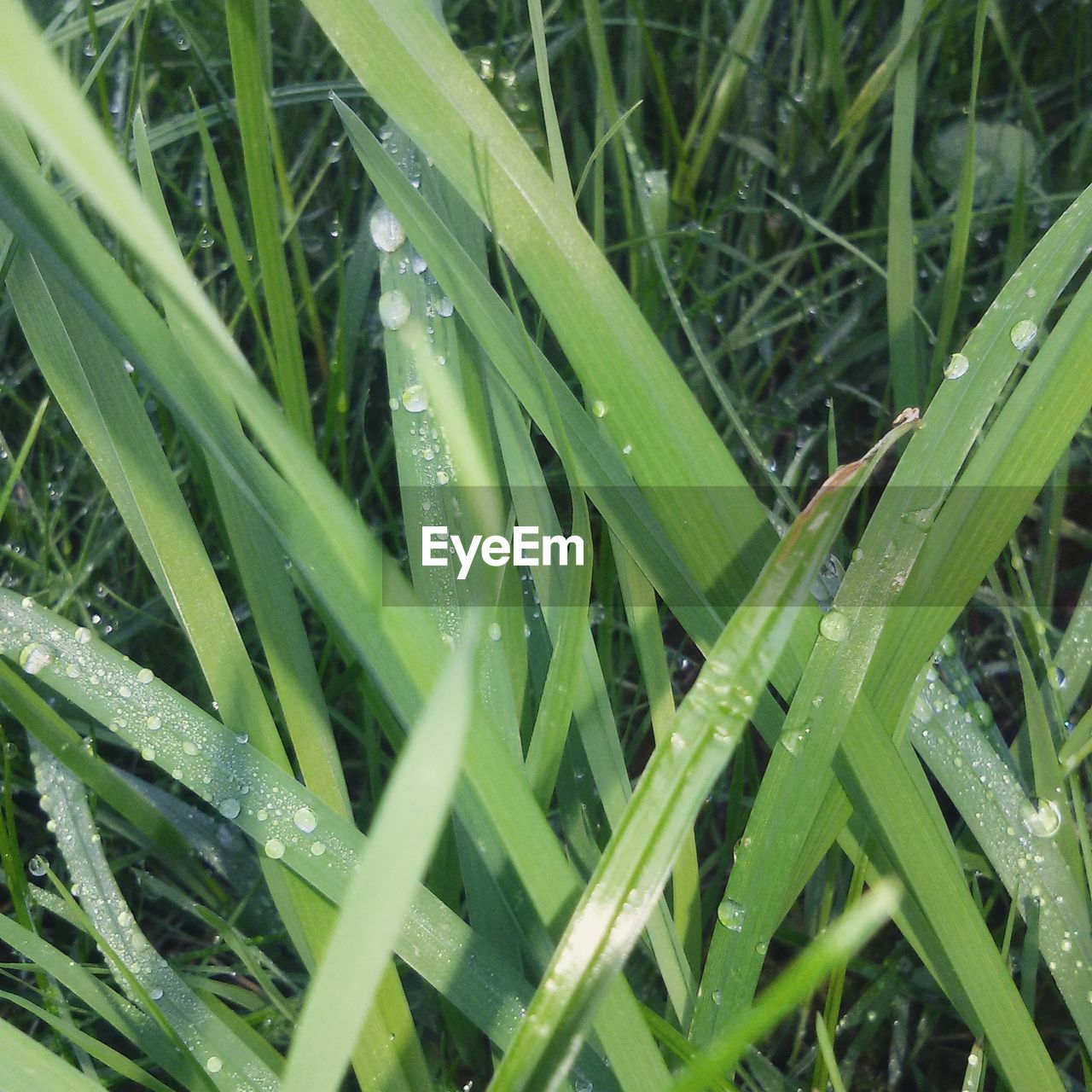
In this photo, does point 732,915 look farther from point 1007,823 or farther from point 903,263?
point 903,263

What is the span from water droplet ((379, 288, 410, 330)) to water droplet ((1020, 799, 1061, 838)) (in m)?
0.50

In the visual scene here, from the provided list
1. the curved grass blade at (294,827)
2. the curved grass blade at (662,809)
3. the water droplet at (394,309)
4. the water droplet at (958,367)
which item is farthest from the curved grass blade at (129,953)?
the water droplet at (958,367)

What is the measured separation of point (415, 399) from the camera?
57 centimetres

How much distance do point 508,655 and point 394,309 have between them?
229 mm

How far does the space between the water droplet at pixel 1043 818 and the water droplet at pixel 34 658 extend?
61cm

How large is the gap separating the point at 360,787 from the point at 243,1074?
276mm

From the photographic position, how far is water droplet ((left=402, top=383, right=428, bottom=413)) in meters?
0.57

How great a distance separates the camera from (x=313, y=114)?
3.33 feet

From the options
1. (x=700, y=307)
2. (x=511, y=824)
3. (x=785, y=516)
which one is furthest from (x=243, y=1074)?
(x=700, y=307)

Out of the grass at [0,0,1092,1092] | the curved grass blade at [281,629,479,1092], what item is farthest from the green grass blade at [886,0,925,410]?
the curved grass blade at [281,629,479,1092]

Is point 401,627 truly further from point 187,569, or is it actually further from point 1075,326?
point 1075,326

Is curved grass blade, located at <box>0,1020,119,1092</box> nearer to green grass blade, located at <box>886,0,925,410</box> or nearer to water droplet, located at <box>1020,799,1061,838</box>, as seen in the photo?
water droplet, located at <box>1020,799,1061,838</box>

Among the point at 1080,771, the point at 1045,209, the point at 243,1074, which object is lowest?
the point at 243,1074

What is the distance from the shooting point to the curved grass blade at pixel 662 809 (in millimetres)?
340
